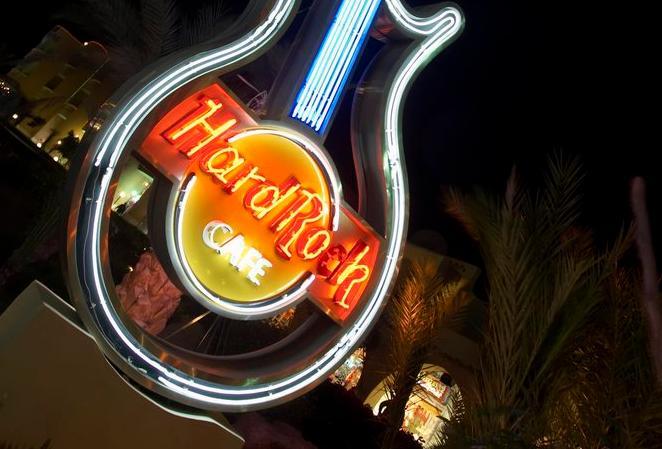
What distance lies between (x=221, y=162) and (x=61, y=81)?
2810 cm

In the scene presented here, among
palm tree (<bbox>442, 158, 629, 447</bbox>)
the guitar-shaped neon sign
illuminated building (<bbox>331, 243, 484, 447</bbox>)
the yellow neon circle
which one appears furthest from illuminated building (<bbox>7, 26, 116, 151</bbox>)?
palm tree (<bbox>442, 158, 629, 447</bbox>)

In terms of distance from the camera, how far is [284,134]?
4691 millimetres

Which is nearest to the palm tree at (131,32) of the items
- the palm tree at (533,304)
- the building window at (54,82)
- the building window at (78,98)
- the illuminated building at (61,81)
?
the palm tree at (533,304)

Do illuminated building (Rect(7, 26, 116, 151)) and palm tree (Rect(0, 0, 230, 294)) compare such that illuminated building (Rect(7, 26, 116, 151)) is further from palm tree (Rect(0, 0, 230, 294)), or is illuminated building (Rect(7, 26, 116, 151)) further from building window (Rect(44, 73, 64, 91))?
palm tree (Rect(0, 0, 230, 294))

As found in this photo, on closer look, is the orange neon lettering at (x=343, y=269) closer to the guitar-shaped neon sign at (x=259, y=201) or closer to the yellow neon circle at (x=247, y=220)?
the guitar-shaped neon sign at (x=259, y=201)

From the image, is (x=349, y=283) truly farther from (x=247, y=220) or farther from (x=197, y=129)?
(x=197, y=129)

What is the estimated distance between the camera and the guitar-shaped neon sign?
12.1 ft

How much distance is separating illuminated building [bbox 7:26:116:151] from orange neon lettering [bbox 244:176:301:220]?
2484 cm

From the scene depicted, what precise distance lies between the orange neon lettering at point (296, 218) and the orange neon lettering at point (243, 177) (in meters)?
0.38

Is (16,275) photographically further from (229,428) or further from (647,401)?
(647,401)

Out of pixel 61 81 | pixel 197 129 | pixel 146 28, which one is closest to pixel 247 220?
pixel 197 129

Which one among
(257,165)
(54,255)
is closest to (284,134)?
(257,165)

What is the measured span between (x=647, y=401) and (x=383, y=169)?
9.66ft

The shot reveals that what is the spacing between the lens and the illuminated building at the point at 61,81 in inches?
1053
